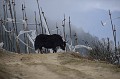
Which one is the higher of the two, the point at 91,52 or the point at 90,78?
the point at 90,78

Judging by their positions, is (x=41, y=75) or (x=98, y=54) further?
(x=98, y=54)

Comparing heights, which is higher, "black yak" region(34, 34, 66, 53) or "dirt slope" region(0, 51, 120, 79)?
"black yak" region(34, 34, 66, 53)

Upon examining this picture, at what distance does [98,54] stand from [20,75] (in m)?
27.3

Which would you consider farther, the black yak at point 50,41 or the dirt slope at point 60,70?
the black yak at point 50,41

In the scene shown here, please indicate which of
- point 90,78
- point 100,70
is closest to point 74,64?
point 100,70

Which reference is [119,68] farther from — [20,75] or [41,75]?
[20,75]

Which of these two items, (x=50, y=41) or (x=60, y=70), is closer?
(x=60, y=70)

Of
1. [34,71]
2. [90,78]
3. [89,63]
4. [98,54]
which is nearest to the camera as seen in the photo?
[90,78]

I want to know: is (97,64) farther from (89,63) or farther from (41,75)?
(41,75)

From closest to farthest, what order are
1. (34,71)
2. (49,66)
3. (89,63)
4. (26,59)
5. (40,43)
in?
(34,71) < (49,66) < (89,63) < (26,59) < (40,43)

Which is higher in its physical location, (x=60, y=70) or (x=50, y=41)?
(x=50, y=41)

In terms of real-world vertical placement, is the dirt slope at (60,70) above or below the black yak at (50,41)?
below

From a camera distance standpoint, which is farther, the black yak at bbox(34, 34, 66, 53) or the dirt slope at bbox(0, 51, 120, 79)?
the black yak at bbox(34, 34, 66, 53)

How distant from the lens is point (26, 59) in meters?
14.8
